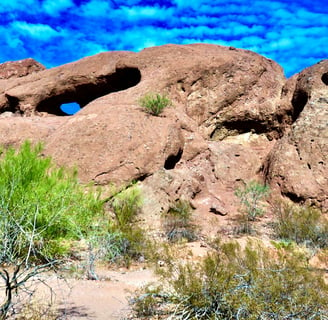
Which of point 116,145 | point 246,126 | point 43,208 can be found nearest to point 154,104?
point 116,145

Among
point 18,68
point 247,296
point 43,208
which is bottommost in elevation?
point 247,296

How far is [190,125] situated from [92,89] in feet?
17.1

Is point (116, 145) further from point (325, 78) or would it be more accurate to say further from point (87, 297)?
point (325, 78)

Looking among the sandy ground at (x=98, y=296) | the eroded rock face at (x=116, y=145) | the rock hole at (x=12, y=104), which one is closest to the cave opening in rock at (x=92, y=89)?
the rock hole at (x=12, y=104)

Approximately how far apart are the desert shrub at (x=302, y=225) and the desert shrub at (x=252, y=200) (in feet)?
1.76

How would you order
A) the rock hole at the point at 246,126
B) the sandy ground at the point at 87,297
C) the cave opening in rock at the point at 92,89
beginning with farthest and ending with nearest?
the cave opening in rock at the point at 92,89 → the rock hole at the point at 246,126 → the sandy ground at the point at 87,297

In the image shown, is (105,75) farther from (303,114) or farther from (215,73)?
(303,114)

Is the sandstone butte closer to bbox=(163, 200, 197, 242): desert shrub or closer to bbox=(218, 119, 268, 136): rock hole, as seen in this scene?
bbox=(218, 119, 268, 136): rock hole

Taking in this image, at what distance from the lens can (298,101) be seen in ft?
42.6

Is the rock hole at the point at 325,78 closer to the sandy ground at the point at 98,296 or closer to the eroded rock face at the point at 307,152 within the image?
the eroded rock face at the point at 307,152

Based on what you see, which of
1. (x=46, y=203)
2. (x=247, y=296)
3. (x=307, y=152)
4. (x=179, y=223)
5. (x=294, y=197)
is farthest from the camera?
(x=307, y=152)

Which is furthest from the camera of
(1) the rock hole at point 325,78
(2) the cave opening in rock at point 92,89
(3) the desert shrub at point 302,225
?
(2) the cave opening in rock at point 92,89

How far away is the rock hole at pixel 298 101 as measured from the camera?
41.5ft

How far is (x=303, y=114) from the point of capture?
39.2ft
